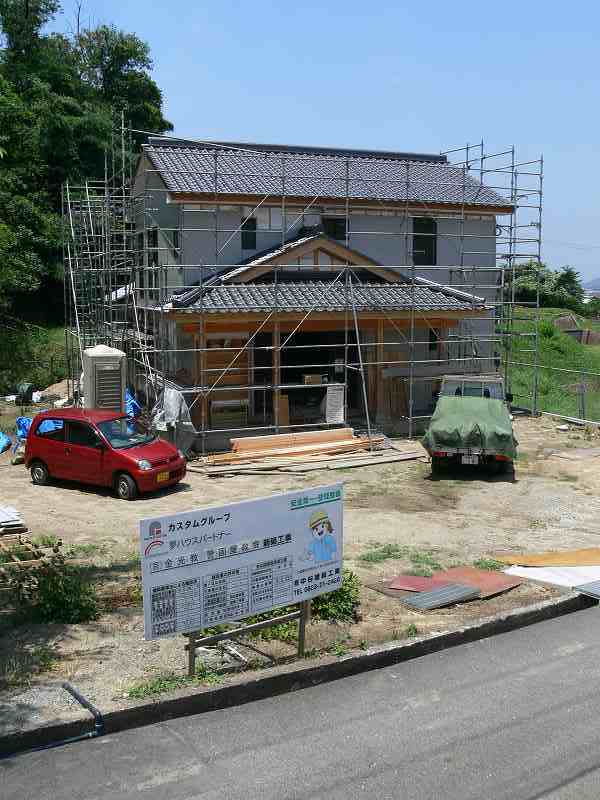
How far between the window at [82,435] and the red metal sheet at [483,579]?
25.9 ft

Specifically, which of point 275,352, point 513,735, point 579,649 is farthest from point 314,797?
point 275,352

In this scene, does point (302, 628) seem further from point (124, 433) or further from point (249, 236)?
point (249, 236)

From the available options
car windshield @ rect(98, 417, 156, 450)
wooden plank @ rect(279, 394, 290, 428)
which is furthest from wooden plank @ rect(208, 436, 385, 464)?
car windshield @ rect(98, 417, 156, 450)

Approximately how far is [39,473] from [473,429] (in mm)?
8557

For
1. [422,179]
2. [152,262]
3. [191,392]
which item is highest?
[422,179]

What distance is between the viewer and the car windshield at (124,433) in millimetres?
15758

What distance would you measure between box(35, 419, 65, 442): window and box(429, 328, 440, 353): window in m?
10.2

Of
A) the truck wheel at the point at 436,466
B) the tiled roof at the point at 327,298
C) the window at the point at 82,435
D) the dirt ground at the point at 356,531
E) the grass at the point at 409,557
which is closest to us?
the dirt ground at the point at 356,531

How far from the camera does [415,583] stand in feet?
31.7

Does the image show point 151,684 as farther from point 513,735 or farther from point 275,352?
point 275,352

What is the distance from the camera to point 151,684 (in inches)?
261

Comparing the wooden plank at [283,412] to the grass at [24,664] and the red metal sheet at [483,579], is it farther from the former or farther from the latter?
the grass at [24,664]

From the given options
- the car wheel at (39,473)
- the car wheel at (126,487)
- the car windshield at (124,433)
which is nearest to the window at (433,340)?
the car windshield at (124,433)

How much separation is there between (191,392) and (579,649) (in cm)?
1204
